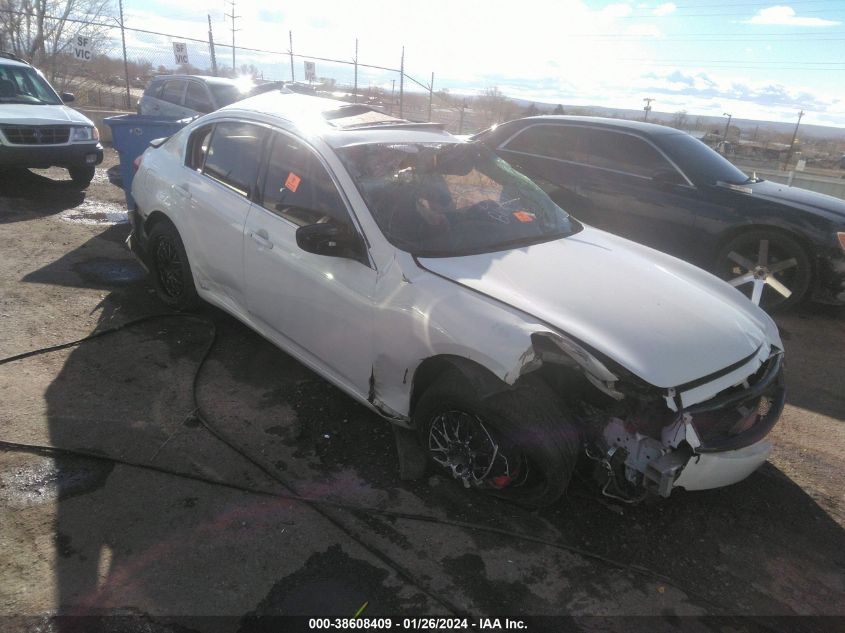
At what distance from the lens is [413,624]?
7.30 ft

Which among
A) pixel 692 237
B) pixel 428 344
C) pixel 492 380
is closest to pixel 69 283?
pixel 428 344

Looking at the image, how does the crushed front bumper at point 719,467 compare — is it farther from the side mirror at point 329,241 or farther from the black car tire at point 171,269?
the black car tire at point 171,269

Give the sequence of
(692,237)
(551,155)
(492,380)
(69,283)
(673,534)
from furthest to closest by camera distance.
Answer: (551,155), (692,237), (69,283), (673,534), (492,380)

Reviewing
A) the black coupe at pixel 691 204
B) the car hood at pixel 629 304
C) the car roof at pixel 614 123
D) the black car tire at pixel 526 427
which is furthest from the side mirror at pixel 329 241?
the car roof at pixel 614 123

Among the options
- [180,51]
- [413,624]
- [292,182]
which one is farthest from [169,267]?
[180,51]

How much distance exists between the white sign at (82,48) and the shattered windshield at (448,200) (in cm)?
1339

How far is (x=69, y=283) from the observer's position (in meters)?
5.08

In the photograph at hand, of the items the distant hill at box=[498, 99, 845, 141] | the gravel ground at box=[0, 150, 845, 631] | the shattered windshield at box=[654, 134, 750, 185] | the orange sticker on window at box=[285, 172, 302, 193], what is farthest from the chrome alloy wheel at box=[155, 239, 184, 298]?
the distant hill at box=[498, 99, 845, 141]

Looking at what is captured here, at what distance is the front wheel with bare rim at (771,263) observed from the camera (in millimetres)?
5504

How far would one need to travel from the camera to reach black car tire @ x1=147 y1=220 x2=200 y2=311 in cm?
433

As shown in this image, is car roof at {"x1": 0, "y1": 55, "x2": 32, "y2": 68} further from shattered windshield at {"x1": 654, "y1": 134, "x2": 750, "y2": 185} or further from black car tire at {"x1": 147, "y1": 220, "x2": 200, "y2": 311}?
shattered windshield at {"x1": 654, "y1": 134, "x2": 750, "y2": 185}

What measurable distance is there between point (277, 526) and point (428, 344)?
1.10 m

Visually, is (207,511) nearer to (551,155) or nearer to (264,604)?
(264,604)

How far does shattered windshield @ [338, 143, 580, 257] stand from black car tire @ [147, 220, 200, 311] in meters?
1.80
